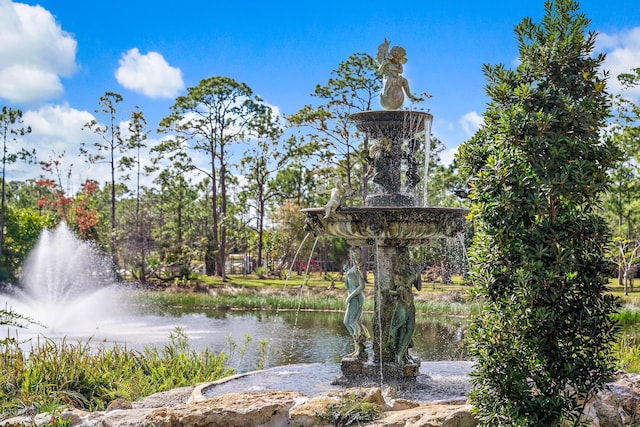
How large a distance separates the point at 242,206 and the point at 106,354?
3624cm

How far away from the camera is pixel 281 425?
564cm

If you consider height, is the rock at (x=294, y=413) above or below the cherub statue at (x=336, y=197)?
below

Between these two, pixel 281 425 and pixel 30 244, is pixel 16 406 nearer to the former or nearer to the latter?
pixel 281 425

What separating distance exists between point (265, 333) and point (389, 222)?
11257 mm

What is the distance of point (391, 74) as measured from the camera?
32.7 ft

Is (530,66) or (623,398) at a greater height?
(530,66)

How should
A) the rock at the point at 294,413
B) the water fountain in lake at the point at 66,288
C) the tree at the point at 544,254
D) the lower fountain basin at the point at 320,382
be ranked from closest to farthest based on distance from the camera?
the tree at the point at 544,254 → the rock at the point at 294,413 → the lower fountain basin at the point at 320,382 → the water fountain in lake at the point at 66,288

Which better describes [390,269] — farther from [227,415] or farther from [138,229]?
[138,229]

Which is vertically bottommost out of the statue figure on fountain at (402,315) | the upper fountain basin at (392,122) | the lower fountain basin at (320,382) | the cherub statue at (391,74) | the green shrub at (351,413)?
the lower fountain basin at (320,382)

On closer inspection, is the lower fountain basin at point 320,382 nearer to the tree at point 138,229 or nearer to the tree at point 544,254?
the tree at point 544,254

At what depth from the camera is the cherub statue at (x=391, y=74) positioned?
32.5 ft

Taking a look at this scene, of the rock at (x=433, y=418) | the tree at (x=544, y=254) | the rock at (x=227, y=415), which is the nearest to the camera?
the tree at (x=544, y=254)

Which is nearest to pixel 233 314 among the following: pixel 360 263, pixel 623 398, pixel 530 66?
pixel 360 263

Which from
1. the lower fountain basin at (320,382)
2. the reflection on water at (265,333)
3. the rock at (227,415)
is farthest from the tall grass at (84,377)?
the rock at (227,415)
